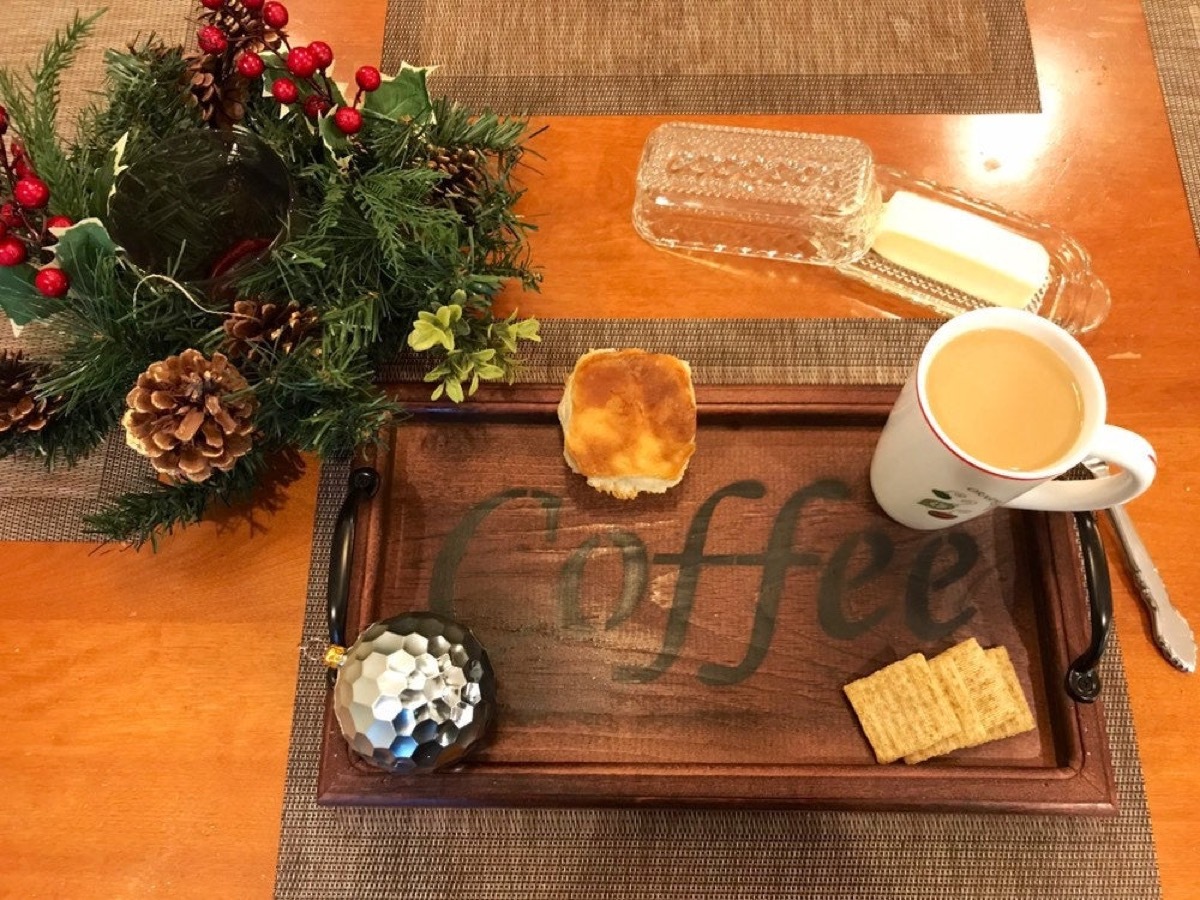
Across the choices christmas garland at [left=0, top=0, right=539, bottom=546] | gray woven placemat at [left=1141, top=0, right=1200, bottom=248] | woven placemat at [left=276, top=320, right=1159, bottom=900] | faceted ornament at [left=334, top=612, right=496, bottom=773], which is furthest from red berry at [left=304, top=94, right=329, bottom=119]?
gray woven placemat at [left=1141, top=0, right=1200, bottom=248]

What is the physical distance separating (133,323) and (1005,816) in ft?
2.33

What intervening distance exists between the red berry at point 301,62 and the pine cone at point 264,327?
0.52 feet

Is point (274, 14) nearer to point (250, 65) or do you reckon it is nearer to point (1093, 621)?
point (250, 65)

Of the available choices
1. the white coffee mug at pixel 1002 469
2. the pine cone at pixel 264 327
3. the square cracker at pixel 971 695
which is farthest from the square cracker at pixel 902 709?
the pine cone at pixel 264 327

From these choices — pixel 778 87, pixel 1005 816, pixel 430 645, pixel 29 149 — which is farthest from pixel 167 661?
pixel 778 87

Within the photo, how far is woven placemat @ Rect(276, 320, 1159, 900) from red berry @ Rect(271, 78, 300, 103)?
0.48 metres

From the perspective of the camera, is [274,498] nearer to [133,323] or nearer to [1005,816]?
[133,323]

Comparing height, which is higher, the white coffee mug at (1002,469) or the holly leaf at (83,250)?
the holly leaf at (83,250)

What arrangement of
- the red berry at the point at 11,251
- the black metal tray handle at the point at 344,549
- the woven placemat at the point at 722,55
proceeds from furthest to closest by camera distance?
the woven placemat at the point at 722,55 → the black metal tray handle at the point at 344,549 → the red berry at the point at 11,251

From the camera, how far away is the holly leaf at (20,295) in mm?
533

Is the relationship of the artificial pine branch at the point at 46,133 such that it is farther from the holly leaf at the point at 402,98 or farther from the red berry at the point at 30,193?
the holly leaf at the point at 402,98

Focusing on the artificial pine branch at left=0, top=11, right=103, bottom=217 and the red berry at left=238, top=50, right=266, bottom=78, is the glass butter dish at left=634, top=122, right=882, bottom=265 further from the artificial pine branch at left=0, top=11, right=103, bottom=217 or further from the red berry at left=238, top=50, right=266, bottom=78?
the artificial pine branch at left=0, top=11, right=103, bottom=217

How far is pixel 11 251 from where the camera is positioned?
20.0 inches

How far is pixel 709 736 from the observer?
62 centimetres
